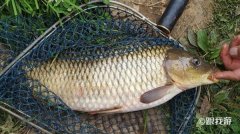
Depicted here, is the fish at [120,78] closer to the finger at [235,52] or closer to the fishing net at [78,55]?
the fishing net at [78,55]

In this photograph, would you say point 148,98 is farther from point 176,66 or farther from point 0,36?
point 0,36

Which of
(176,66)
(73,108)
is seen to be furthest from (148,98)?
(73,108)

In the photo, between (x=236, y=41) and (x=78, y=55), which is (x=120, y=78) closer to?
(x=78, y=55)

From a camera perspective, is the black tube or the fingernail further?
the black tube

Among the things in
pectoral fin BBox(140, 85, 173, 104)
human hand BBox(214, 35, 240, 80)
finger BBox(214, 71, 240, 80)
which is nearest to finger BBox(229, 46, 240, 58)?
human hand BBox(214, 35, 240, 80)

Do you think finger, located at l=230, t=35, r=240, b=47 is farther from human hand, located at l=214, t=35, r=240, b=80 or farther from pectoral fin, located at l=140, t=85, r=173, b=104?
pectoral fin, located at l=140, t=85, r=173, b=104

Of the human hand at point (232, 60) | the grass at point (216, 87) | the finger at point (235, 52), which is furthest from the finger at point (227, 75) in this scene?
the grass at point (216, 87)
